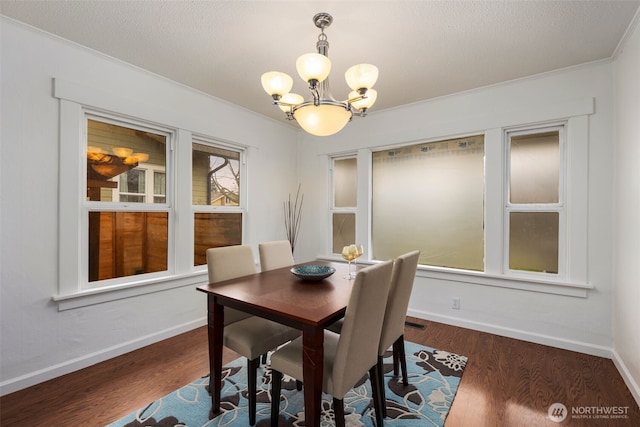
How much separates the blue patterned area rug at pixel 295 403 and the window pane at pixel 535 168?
5.86 feet

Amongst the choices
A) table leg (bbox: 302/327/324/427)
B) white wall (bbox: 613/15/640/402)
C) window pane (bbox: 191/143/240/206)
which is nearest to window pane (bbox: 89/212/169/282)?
window pane (bbox: 191/143/240/206)

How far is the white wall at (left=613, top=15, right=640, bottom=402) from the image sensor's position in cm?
193

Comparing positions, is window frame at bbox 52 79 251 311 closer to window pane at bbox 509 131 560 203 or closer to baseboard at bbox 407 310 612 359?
baseboard at bbox 407 310 612 359

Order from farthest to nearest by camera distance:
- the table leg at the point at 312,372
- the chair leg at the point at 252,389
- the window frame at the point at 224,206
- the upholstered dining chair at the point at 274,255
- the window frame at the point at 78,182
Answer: the window frame at the point at 224,206, the upholstered dining chair at the point at 274,255, the window frame at the point at 78,182, the chair leg at the point at 252,389, the table leg at the point at 312,372

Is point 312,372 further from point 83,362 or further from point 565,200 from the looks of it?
point 565,200

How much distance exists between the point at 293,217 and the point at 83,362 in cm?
273

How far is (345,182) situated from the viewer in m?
4.09

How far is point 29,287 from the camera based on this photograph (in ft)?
6.72

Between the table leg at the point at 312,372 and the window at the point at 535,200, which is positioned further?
the window at the point at 535,200

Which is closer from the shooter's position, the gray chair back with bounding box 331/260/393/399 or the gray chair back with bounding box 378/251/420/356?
the gray chair back with bounding box 331/260/393/399

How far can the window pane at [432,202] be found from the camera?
315cm

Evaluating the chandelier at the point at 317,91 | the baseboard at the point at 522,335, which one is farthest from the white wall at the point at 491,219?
the chandelier at the point at 317,91

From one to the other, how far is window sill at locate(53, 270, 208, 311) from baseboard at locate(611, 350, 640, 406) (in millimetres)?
3584

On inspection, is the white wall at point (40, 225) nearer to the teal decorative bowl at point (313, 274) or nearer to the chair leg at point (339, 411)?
the teal decorative bowl at point (313, 274)
